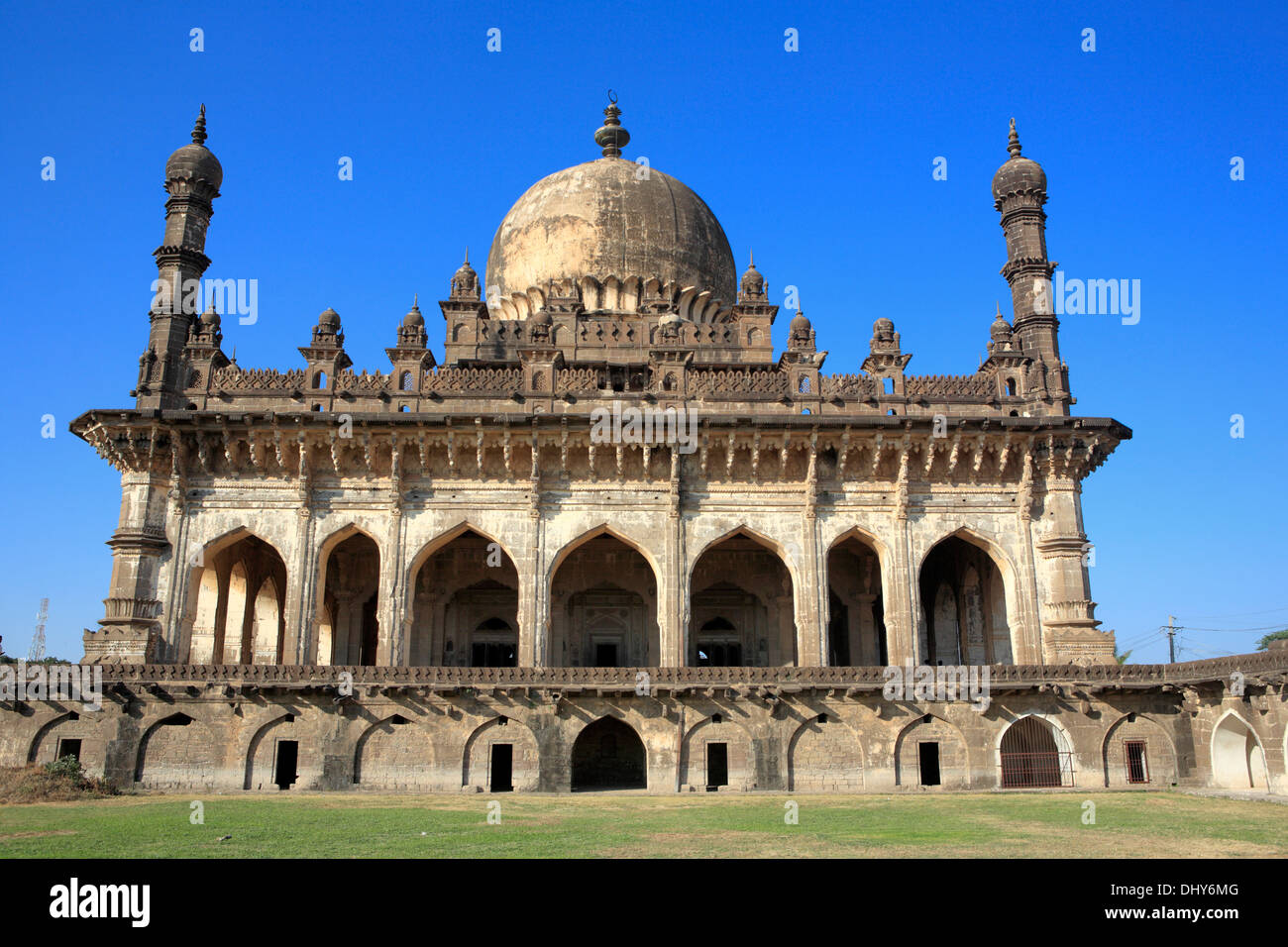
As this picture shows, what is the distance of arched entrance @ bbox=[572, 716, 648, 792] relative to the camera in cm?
2195

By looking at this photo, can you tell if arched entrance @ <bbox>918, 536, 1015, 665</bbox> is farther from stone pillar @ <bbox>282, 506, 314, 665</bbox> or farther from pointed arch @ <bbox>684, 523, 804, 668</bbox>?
stone pillar @ <bbox>282, 506, 314, 665</bbox>

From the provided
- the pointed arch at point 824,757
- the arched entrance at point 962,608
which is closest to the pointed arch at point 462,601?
the pointed arch at point 824,757

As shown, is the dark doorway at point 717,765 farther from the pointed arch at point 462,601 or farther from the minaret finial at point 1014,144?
the minaret finial at point 1014,144

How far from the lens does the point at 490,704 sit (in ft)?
62.6

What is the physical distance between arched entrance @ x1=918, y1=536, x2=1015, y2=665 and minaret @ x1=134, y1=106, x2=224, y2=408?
1779 cm

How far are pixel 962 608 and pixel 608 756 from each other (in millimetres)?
9541

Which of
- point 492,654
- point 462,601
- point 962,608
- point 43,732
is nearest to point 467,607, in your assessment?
point 462,601

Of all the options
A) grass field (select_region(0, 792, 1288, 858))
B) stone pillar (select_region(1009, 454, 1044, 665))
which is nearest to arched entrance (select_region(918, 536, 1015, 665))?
stone pillar (select_region(1009, 454, 1044, 665))

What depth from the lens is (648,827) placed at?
12.6m

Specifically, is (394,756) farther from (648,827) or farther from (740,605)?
(740,605)

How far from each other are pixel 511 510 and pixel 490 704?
441cm
